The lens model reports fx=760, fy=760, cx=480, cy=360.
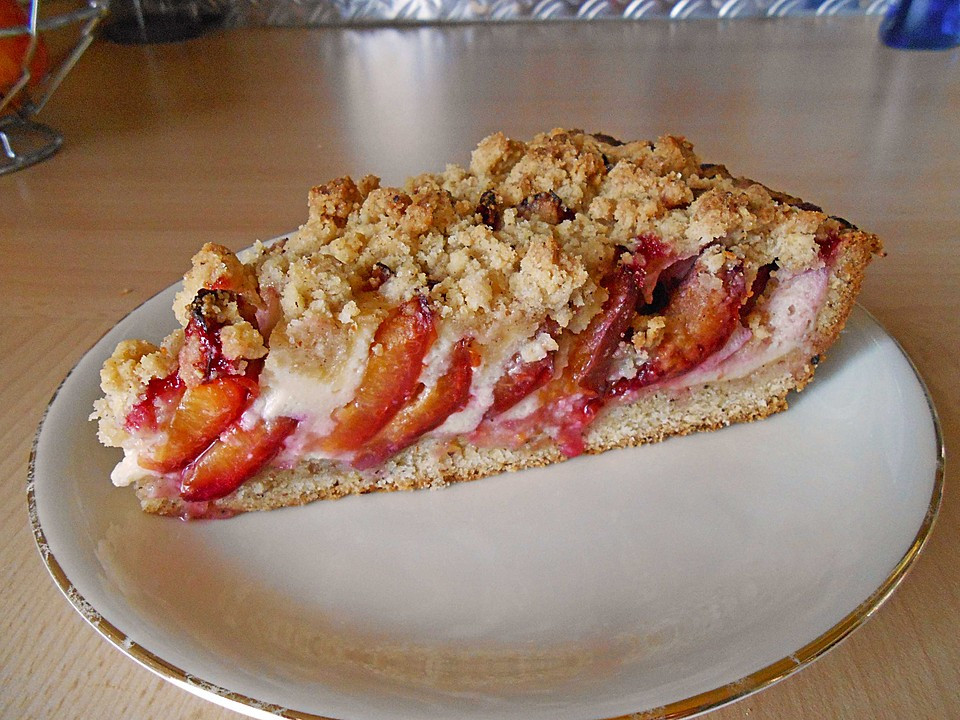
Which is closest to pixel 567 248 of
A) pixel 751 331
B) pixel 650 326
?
pixel 650 326

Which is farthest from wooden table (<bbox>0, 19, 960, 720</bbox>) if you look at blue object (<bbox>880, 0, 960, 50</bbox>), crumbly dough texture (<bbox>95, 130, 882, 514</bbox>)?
crumbly dough texture (<bbox>95, 130, 882, 514</bbox>)

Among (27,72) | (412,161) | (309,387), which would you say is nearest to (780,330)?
(309,387)

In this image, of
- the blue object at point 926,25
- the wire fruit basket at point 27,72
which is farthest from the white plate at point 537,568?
the blue object at point 926,25

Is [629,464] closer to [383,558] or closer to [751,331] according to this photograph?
[751,331]

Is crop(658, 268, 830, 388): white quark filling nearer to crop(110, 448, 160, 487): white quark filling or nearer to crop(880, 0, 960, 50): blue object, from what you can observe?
crop(110, 448, 160, 487): white quark filling

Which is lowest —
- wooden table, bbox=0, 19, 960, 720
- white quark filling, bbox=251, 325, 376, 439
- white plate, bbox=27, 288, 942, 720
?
wooden table, bbox=0, 19, 960, 720
